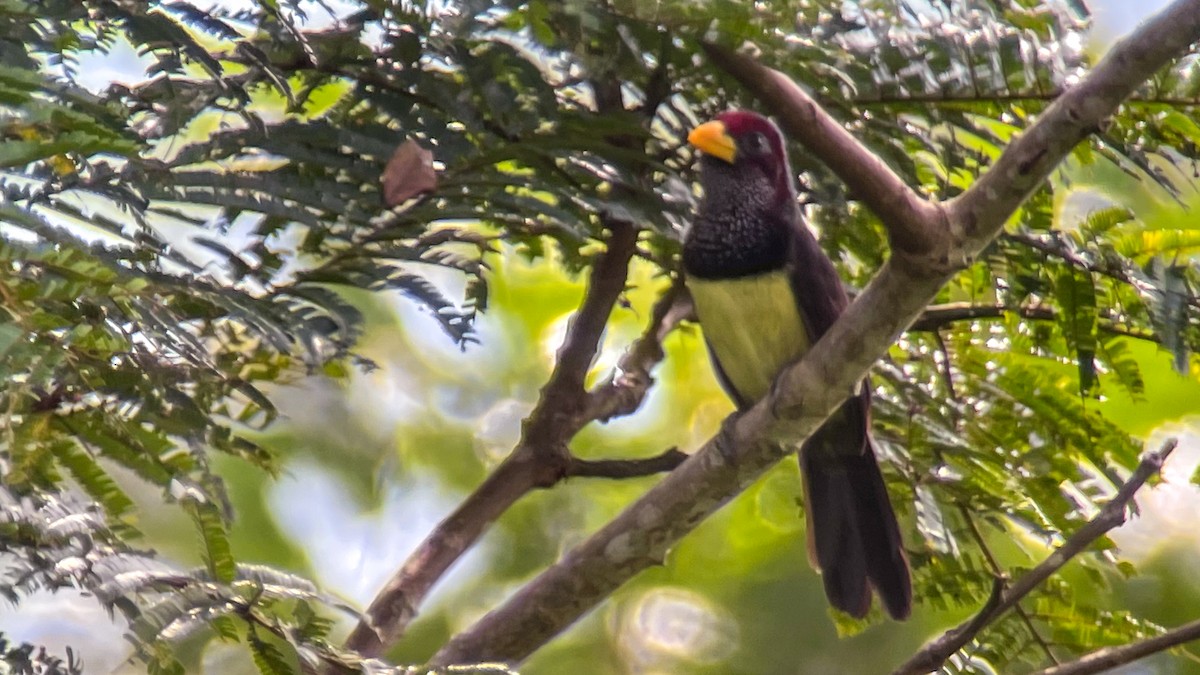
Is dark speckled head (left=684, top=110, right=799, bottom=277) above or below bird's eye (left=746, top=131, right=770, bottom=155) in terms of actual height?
below

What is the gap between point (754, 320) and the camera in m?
3.39

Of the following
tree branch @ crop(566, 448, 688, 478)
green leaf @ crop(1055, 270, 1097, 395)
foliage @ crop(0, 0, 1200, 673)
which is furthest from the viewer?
tree branch @ crop(566, 448, 688, 478)

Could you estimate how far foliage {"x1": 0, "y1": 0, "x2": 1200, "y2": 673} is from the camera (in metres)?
1.84

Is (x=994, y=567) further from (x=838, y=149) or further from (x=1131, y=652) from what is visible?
(x=838, y=149)

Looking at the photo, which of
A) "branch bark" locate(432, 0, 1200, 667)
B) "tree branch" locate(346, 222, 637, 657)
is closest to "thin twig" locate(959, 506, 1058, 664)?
"branch bark" locate(432, 0, 1200, 667)

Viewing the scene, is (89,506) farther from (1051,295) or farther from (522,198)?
(1051,295)

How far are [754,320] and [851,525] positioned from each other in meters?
0.54

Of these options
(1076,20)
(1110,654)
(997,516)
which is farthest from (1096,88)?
(997,516)

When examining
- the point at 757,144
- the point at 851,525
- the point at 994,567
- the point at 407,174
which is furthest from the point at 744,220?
the point at 407,174

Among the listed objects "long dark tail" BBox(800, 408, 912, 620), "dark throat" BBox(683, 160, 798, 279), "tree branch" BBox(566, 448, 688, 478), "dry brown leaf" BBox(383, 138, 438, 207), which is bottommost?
"long dark tail" BBox(800, 408, 912, 620)

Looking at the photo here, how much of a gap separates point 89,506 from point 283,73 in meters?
0.78

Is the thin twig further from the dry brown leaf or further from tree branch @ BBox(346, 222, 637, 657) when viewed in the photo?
the dry brown leaf

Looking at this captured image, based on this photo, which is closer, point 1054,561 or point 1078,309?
point 1054,561

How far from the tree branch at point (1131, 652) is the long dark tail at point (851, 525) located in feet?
2.43
